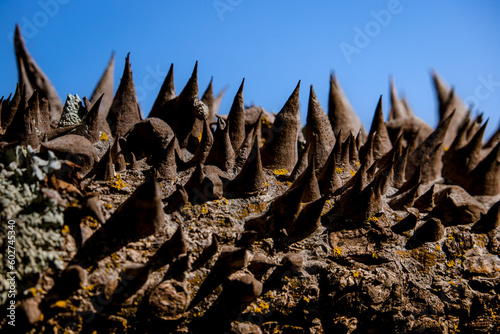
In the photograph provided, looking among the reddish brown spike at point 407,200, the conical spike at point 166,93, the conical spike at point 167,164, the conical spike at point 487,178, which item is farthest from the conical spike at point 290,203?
the conical spike at point 487,178

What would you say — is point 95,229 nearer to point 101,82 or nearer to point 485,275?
point 485,275

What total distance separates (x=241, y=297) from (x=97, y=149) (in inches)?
54.0

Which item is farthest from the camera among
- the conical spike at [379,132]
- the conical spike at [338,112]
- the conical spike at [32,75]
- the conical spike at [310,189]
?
the conical spike at [338,112]

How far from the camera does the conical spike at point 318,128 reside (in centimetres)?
312

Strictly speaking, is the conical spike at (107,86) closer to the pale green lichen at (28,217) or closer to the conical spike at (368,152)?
the pale green lichen at (28,217)

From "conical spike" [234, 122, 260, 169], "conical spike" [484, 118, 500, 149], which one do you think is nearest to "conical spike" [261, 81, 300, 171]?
"conical spike" [234, 122, 260, 169]

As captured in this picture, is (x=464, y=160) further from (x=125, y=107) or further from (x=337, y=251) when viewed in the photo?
(x=125, y=107)

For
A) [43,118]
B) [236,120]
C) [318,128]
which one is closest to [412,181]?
[318,128]

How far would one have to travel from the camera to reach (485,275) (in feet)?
8.36

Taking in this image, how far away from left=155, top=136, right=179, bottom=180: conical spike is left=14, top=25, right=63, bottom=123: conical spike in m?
1.79

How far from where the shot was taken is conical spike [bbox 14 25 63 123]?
385cm

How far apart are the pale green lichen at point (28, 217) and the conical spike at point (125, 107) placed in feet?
3.32

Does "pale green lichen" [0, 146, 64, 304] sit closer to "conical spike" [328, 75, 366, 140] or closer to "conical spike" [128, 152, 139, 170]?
"conical spike" [128, 152, 139, 170]

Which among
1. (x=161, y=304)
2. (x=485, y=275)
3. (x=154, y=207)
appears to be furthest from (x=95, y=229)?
(x=485, y=275)
